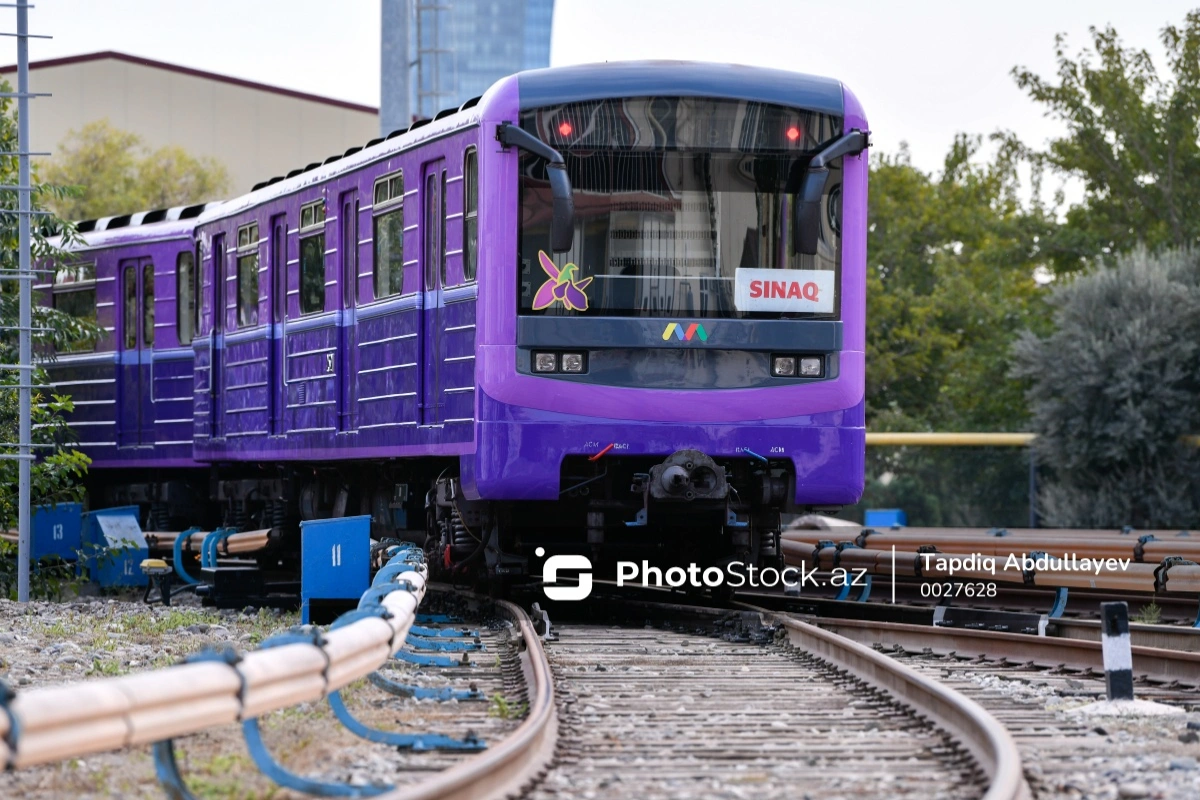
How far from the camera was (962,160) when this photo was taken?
54531mm

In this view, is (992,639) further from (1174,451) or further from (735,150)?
(1174,451)

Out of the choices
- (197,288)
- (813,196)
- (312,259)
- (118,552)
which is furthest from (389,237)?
(118,552)

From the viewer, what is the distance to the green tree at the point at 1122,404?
27766mm

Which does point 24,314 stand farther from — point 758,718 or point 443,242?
point 758,718

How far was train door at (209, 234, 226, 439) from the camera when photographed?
59.8 feet

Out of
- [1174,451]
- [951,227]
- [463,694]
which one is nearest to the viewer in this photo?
[463,694]

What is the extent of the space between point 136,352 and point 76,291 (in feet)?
4.41

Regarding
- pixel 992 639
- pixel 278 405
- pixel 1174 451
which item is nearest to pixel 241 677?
pixel 992 639

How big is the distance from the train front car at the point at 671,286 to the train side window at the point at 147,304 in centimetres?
866

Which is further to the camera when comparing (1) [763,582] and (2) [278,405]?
(2) [278,405]

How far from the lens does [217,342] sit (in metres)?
18.2

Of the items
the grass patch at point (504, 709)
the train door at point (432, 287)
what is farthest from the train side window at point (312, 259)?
the grass patch at point (504, 709)

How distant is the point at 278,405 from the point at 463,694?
8.05 metres

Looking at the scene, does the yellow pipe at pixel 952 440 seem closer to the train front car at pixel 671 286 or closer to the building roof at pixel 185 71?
the train front car at pixel 671 286
